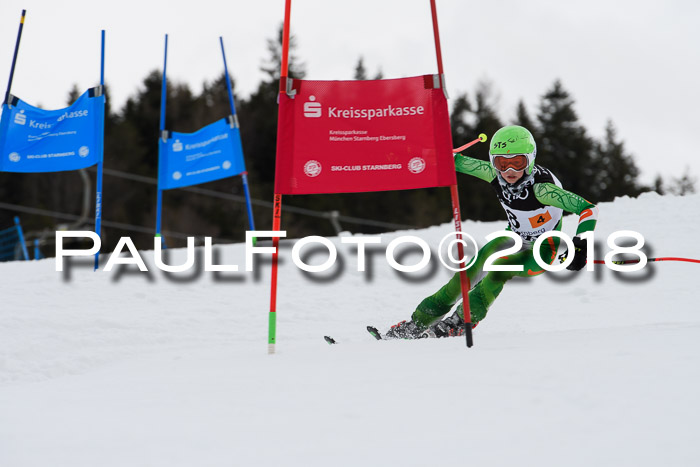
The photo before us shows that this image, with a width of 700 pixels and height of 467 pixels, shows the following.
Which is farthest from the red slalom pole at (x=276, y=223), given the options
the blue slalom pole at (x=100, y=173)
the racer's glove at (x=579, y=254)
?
the blue slalom pole at (x=100, y=173)

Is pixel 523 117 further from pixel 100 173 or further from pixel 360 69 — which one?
pixel 100 173

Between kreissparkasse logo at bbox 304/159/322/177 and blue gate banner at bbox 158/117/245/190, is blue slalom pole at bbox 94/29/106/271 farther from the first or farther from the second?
kreissparkasse logo at bbox 304/159/322/177

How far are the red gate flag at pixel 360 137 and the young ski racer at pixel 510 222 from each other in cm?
89

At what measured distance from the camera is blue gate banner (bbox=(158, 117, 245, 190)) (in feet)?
32.8

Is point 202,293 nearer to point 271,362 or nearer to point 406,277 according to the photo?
point 406,277

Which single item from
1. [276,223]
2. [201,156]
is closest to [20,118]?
[201,156]

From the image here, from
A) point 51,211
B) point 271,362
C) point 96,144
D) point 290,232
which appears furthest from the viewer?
point 51,211

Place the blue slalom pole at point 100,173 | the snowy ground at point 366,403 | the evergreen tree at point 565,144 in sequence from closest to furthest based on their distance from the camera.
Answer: the snowy ground at point 366,403 → the blue slalom pole at point 100,173 → the evergreen tree at point 565,144

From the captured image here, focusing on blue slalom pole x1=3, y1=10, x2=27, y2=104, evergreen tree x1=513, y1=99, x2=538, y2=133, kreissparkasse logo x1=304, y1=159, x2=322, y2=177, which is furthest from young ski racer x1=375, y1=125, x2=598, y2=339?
evergreen tree x1=513, y1=99, x2=538, y2=133

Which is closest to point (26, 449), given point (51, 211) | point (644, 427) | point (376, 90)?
point (644, 427)

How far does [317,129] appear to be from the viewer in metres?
4.16

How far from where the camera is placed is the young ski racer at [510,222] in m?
4.86

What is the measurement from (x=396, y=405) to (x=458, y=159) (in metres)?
2.81

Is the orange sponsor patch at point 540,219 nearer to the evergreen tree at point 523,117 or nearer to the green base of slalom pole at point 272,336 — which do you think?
the green base of slalom pole at point 272,336
